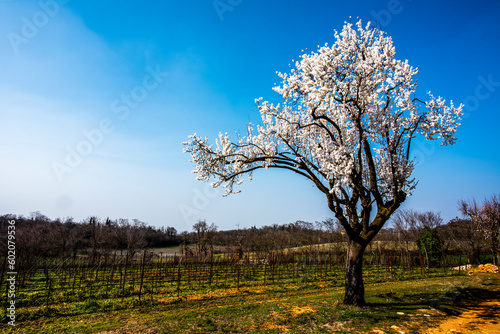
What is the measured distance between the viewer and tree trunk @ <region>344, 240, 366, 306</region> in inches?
360

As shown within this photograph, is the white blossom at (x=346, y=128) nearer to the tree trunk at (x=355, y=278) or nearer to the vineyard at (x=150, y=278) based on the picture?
the tree trunk at (x=355, y=278)

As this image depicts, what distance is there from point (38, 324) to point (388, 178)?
12910 millimetres

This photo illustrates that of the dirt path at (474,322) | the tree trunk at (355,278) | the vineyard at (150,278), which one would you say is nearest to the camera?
the dirt path at (474,322)

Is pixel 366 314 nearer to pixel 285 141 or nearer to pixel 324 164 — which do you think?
pixel 324 164

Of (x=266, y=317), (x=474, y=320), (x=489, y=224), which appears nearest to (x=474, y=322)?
(x=474, y=320)

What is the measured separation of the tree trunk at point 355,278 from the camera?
360 inches

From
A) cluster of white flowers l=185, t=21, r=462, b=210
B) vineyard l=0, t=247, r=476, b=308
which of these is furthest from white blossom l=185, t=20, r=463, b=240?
vineyard l=0, t=247, r=476, b=308

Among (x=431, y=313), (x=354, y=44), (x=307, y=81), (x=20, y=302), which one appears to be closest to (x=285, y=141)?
(x=307, y=81)

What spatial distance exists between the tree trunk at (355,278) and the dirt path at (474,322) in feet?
7.37

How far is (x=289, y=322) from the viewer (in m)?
7.72

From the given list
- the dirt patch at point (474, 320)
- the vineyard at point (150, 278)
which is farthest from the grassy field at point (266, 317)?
the vineyard at point (150, 278)

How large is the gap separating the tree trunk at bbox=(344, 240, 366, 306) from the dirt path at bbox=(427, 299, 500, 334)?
2247 mm

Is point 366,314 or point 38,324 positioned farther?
point 38,324

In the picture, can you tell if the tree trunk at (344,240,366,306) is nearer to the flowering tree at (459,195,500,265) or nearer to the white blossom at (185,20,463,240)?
the white blossom at (185,20,463,240)
